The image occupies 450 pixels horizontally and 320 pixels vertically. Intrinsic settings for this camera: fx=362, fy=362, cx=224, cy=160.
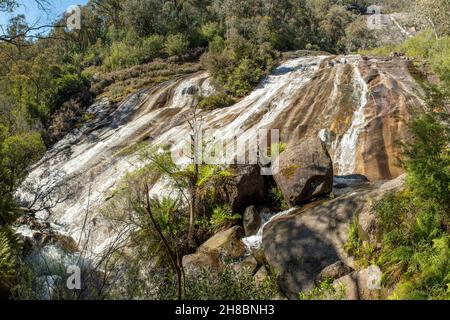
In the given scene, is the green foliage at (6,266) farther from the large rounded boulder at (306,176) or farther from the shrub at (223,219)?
the large rounded boulder at (306,176)

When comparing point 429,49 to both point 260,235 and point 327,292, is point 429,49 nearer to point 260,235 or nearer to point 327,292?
point 260,235

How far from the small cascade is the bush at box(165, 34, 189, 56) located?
72.8 ft

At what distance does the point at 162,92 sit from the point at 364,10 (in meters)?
76.3

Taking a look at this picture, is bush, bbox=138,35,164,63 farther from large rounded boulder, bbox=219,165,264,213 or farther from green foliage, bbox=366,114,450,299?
green foliage, bbox=366,114,450,299

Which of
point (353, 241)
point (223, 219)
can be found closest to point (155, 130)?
point (223, 219)

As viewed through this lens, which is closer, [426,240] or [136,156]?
[426,240]

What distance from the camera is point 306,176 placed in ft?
32.1

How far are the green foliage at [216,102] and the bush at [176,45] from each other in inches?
486

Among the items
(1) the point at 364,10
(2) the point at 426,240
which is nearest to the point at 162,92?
(2) the point at 426,240

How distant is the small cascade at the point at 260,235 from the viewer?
8992 mm

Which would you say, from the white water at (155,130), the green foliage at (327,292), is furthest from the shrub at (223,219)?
the green foliage at (327,292)

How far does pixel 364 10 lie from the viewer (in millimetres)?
82438
